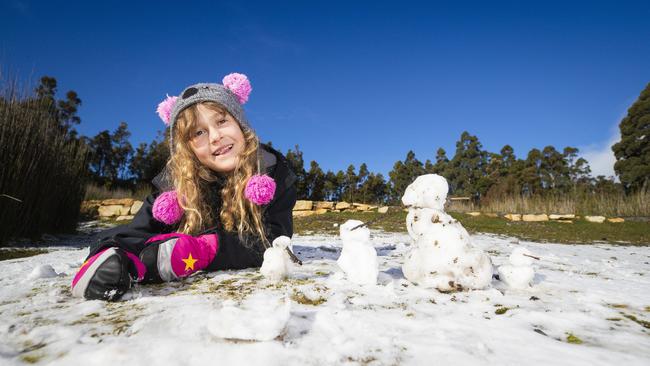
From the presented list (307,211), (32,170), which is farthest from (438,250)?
(307,211)

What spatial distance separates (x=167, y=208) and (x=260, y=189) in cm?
75

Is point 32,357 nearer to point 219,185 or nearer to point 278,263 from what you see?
point 278,263

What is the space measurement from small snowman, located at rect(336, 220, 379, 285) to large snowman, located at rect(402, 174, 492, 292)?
21cm

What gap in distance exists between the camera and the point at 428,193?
1.84 m

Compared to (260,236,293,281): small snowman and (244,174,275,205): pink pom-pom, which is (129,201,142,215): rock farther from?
(260,236,293,281): small snowman

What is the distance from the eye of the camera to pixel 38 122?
18.0ft

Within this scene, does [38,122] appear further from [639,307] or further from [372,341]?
[639,307]

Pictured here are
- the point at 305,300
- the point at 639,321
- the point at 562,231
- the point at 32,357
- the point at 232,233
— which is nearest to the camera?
the point at 32,357

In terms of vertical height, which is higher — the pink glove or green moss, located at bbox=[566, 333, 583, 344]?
the pink glove

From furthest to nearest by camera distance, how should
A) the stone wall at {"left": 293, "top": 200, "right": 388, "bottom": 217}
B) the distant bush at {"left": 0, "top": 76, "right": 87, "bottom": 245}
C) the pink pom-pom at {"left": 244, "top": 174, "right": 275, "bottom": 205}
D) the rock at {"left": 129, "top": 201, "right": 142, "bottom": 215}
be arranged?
the stone wall at {"left": 293, "top": 200, "right": 388, "bottom": 217} < the rock at {"left": 129, "top": 201, "right": 142, "bottom": 215} < the distant bush at {"left": 0, "top": 76, "right": 87, "bottom": 245} < the pink pom-pom at {"left": 244, "top": 174, "right": 275, "bottom": 205}

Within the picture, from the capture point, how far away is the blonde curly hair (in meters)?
2.71

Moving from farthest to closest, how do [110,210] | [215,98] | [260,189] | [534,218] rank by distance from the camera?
1. [110,210]
2. [534,218]
3. [215,98]
4. [260,189]

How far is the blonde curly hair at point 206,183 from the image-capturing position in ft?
8.87

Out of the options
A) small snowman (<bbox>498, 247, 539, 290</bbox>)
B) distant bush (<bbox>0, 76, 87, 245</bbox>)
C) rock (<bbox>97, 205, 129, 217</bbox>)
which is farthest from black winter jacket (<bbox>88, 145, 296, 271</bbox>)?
rock (<bbox>97, 205, 129, 217</bbox>)
